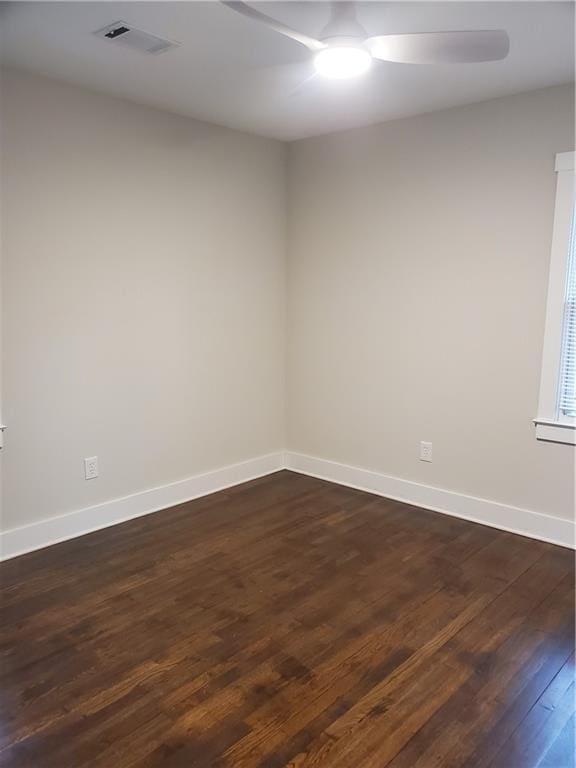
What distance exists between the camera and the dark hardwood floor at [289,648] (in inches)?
71.0

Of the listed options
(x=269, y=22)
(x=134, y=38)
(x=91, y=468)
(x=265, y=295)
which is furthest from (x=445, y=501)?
(x=134, y=38)

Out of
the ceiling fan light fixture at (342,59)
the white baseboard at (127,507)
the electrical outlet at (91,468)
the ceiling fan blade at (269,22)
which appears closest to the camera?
Result: the ceiling fan blade at (269,22)

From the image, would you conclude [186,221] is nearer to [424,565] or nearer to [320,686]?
[424,565]

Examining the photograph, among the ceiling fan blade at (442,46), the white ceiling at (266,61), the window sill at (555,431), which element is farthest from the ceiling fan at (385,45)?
the window sill at (555,431)

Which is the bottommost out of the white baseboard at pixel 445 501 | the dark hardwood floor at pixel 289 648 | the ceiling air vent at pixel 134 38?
the dark hardwood floor at pixel 289 648

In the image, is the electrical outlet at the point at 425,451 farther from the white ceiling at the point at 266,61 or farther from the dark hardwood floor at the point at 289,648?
the white ceiling at the point at 266,61

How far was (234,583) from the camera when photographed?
2771 millimetres

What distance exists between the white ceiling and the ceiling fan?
0.24 meters

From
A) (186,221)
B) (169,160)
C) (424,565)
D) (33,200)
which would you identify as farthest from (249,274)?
(424,565)

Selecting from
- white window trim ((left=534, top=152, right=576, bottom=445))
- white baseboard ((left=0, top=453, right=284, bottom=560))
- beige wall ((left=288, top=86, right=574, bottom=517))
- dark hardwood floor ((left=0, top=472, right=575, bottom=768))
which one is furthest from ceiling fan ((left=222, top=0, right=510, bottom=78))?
white baseboard ((left=0, top=453, right=284, bottom=560))

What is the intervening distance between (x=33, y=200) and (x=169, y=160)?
918 mm

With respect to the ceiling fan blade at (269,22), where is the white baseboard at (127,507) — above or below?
below

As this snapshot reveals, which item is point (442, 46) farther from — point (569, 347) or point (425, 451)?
point (425, 451)

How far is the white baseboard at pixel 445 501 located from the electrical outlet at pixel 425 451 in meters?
0.18
